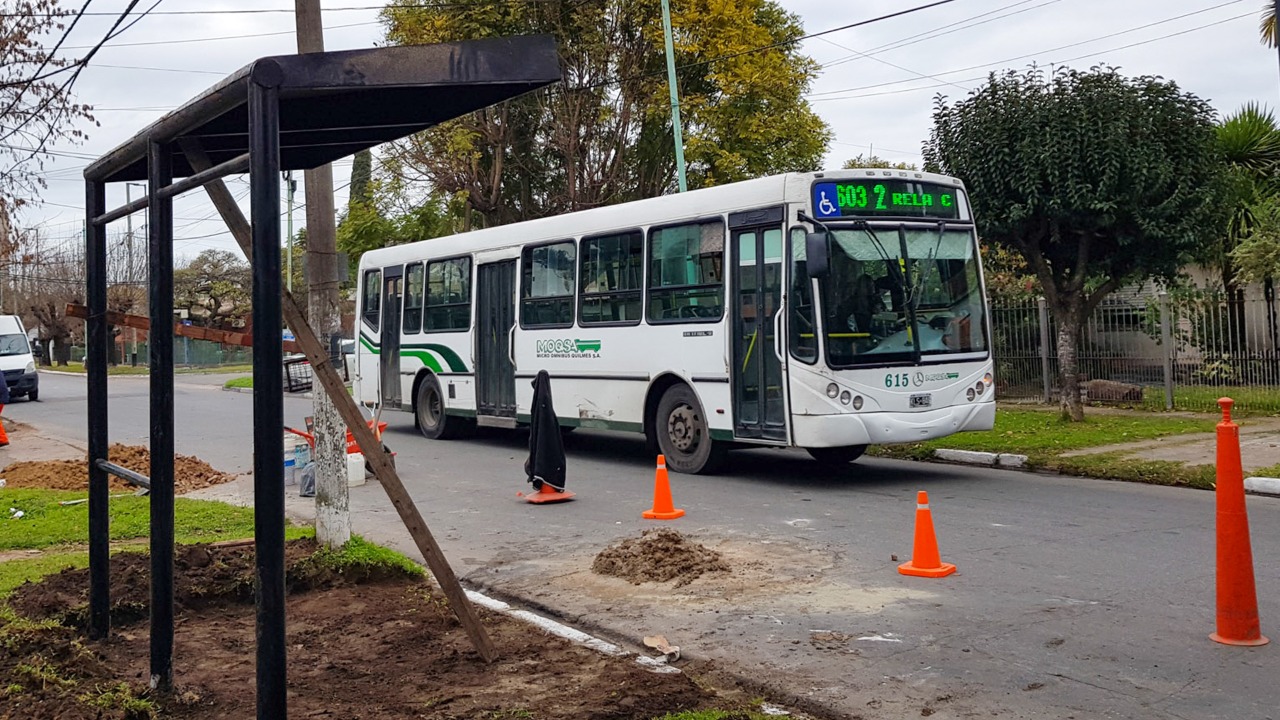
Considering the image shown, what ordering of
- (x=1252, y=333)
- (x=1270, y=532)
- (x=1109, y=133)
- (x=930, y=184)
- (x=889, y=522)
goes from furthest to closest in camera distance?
(x=1252, y=333), (x=1109, y=133), (x=930, y=184), (x=889, y=522), (x=1270, y=532)

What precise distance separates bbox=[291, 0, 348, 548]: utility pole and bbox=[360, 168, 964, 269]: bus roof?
16.7 ft

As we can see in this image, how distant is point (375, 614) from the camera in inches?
269

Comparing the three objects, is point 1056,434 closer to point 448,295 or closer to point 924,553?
point 924,553

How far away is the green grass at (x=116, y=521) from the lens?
9688 mm

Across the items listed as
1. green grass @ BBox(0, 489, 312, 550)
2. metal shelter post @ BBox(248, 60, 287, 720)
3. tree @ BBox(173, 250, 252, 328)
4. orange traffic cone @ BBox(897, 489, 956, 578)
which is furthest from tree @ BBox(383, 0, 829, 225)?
tree @ BBox(173, 250, 252, 328)

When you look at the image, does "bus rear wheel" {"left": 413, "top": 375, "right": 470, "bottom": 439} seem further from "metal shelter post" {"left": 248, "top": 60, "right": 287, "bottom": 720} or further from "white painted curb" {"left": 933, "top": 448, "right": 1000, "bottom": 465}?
"metal shelter post" {"left": 248, "top": 60, "right": 287, "bottom": 720}

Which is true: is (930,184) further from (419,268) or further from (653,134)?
(653,134)

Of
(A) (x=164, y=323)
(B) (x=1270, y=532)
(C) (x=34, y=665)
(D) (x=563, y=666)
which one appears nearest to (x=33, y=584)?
(C) (x=34, y=665)

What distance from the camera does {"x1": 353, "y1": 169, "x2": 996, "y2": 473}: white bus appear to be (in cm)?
1180

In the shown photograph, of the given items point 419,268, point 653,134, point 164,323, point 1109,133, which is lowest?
point 164,323

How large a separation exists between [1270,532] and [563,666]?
615cm

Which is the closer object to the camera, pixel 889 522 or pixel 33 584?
pixel 33 584

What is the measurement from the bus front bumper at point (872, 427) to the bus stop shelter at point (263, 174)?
667 centimetres

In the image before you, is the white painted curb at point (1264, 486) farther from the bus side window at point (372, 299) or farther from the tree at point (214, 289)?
the tree at point (214, 289)
